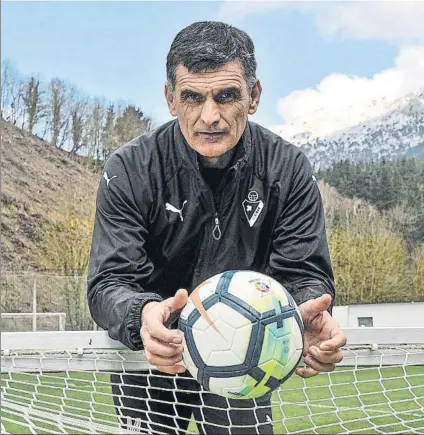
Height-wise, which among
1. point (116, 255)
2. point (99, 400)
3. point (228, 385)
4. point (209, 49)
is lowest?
point (99, 400)

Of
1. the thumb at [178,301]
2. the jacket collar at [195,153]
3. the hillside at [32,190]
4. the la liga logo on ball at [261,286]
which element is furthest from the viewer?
the hillside at [32,190]

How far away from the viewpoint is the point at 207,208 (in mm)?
1616

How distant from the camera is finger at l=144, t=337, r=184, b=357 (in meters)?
1.27

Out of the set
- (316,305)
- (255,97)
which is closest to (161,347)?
(316,305)

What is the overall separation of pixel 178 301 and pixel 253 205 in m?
0.43

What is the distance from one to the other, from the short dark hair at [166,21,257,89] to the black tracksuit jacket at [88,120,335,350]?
151 mm

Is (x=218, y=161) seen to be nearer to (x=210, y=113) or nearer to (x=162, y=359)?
(x=210, y=113)

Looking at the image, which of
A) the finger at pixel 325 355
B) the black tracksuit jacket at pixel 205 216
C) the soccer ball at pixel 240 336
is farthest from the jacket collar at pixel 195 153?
the finger at pixel 325 355

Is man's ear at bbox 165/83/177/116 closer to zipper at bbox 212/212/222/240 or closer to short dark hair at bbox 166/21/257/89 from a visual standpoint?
short dark hair at bbox 166/21/257/89

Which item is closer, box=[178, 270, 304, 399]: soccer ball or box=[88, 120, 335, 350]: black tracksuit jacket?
box=[178, 270, 304, 399]: soccer ball

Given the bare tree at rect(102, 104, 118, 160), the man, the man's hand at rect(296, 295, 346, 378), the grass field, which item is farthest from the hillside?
the man's hand at rect(296, 295, 346, 378)

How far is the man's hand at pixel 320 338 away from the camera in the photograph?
1388mm

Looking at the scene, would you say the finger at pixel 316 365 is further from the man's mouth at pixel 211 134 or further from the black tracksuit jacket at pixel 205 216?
the man's mouth at pixel 211 134

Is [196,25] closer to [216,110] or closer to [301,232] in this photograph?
[216,110]
